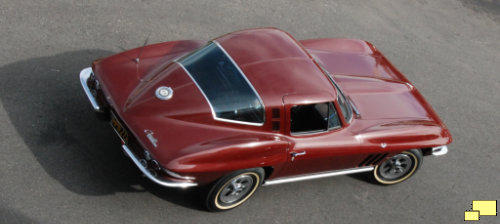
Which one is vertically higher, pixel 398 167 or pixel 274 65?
pixel 274 65

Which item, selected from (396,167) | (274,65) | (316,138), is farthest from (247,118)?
(396,167)

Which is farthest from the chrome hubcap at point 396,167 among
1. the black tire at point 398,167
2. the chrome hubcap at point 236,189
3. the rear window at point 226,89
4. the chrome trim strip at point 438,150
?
the rear window at point 226,89

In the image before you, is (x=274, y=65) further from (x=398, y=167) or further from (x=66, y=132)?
(x=66, y=132)

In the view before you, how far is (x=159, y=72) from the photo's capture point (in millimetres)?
5672

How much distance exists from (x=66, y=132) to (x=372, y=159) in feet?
12.5

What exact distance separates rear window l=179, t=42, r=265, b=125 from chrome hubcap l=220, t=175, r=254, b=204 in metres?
0.64

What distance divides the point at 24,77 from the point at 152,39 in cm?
212

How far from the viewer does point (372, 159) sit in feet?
19.9

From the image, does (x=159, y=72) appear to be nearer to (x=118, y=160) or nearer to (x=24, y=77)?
(x=118, y=160)

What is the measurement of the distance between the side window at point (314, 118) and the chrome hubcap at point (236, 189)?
752 millimetres

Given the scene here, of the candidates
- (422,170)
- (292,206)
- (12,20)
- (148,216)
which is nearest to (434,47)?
(422,170)

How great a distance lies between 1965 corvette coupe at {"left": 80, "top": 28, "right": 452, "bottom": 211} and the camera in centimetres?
505

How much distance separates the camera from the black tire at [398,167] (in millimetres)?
6195

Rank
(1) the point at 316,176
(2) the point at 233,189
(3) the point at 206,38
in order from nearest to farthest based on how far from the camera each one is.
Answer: (2) the point at 233,189
(1) the point at 316,176
(3) the point at 206,38
